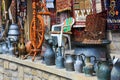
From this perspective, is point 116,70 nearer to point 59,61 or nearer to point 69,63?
point 69,63

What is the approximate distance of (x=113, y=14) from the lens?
320cm

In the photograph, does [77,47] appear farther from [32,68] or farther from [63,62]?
[32,68]

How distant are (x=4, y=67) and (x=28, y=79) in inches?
39.9

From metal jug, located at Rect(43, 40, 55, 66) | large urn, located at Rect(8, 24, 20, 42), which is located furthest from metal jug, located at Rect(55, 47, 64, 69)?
large urn, located at Rect(8, 24, 20, 42)

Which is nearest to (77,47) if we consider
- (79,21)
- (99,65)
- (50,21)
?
(79,21)

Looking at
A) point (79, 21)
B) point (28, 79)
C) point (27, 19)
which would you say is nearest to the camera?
point (79, 21)

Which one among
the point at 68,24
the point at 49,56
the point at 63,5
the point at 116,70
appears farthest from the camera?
the point at 63,5

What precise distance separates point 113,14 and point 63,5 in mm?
1119

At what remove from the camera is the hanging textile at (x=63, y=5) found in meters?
4.01

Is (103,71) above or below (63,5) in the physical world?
below

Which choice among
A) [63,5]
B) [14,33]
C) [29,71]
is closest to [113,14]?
[63,5]

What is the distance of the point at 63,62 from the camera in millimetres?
3348

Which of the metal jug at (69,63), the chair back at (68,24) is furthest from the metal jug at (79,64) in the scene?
the chair back at (68,24)

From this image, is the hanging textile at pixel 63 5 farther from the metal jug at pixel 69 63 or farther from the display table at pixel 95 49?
the metal jug at pixel 69 63
